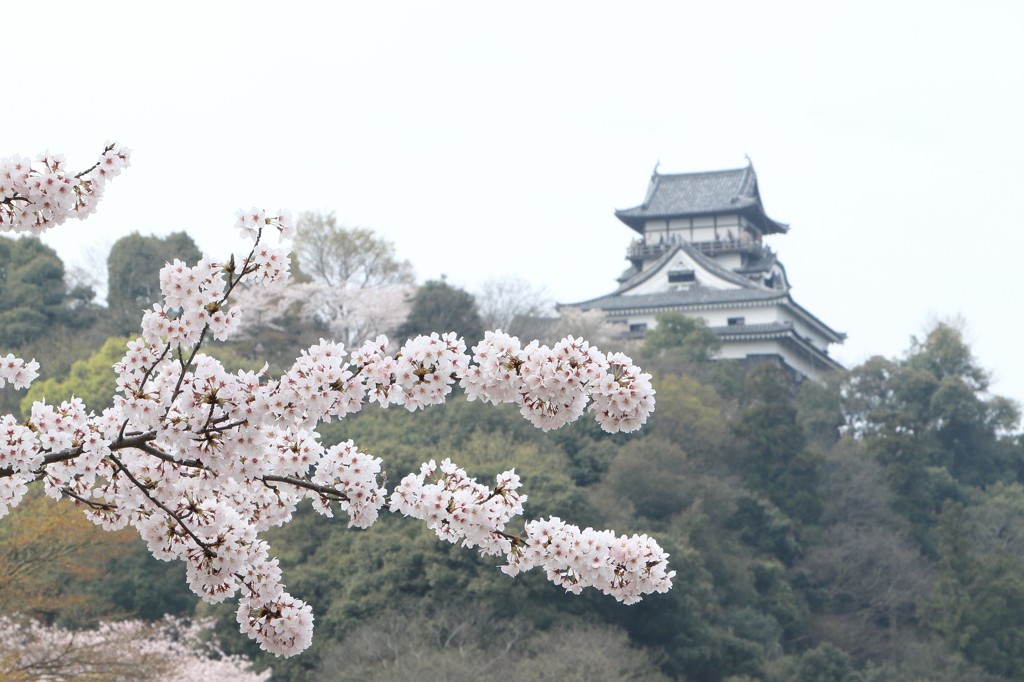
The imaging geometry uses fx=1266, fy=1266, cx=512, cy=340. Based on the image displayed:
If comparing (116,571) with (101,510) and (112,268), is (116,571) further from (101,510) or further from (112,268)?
(101,510)

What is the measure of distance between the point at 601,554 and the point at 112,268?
2679 centimetres

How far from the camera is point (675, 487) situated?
77.2 feet


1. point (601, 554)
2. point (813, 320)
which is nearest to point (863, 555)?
point (813, 320)

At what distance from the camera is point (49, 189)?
3.84 metres

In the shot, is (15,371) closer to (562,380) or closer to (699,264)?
(562,380)

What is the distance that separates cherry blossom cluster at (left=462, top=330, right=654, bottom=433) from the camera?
11.9ft

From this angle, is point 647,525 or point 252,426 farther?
point 647,525

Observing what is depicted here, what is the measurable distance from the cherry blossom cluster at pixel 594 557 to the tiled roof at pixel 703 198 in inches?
1439

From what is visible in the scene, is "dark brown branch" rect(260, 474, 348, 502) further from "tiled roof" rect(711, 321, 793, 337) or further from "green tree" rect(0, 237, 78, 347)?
"tiled roof" rect(711, 321, 793, 337)

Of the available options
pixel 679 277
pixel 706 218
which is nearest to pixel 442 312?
pixel 679 277

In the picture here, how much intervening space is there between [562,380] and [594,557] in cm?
70

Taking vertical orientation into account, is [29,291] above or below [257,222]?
above

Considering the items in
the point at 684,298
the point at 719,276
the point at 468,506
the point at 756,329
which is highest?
the point at 719,276

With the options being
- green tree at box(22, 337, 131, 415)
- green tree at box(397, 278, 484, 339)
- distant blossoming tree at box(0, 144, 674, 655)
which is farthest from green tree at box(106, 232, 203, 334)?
distant blossoming tree at box(0, 144, 674, 655)
